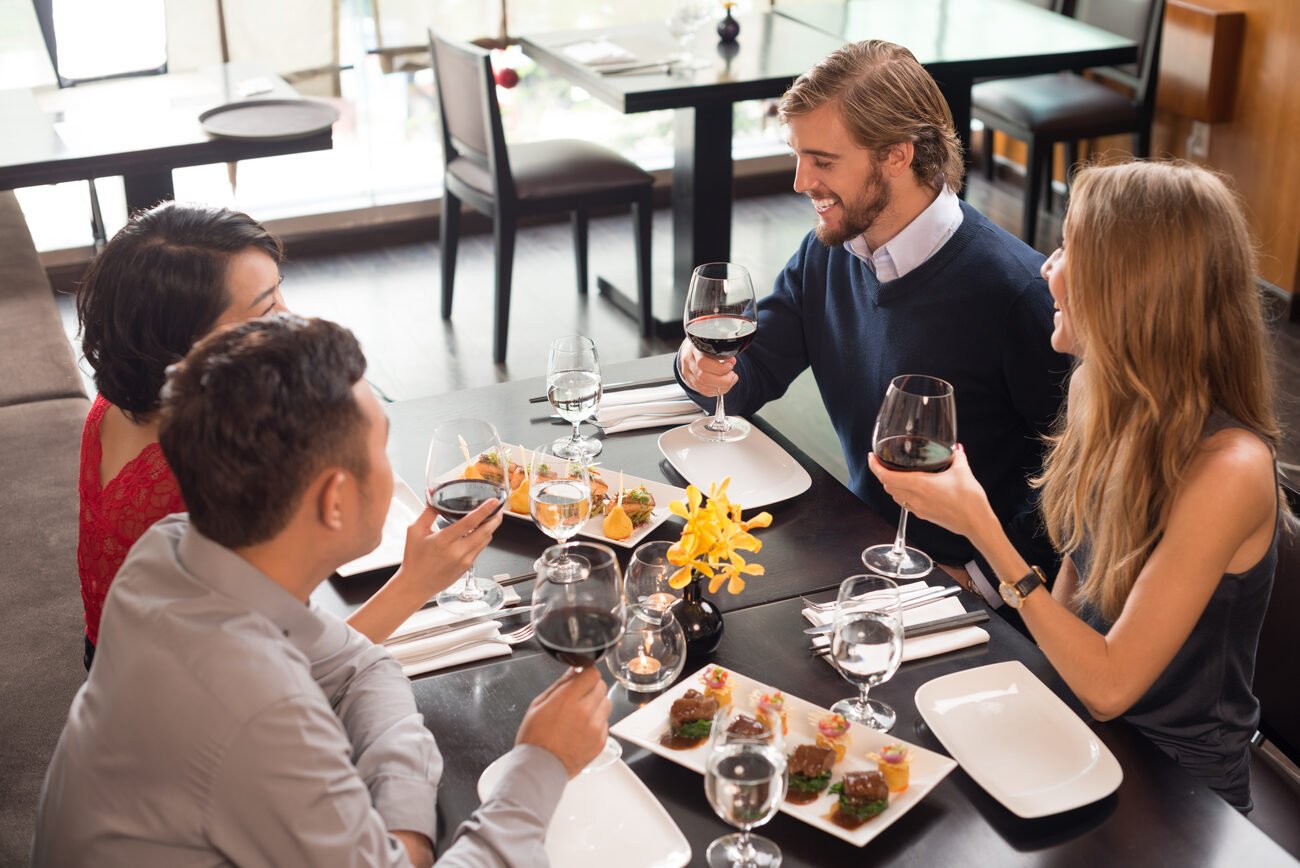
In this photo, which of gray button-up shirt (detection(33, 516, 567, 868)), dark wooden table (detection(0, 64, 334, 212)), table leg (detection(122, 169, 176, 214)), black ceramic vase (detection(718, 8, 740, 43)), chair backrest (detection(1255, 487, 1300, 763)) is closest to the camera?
gray button-up shirt (detection(33, 516, 567, 868))

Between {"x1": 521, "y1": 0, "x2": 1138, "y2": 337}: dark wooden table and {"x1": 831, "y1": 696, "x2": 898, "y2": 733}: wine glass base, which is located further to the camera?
{"x1": 521, "y1": 0, "x2": 1138, "y2": 337}: dark wooden table

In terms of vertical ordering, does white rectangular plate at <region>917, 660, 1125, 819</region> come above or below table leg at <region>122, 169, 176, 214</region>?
below

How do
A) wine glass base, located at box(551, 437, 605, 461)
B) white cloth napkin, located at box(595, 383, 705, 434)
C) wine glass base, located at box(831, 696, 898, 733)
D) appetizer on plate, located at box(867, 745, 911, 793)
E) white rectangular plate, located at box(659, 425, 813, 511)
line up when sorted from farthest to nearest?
white cloth napkin, located at box(595, 383, 705, 434) → wine glass base, located at box(551, 437, 605, 461) → white rectangular plate, located at box(659, 425, 813, 511) → wine glass base, located at box(831, 696, 898, 733) → appetizer on plate, located at box(867, 745, 911, 793)

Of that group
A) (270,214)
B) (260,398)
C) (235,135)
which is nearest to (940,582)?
(260,398)

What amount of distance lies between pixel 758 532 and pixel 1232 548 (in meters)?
0.62

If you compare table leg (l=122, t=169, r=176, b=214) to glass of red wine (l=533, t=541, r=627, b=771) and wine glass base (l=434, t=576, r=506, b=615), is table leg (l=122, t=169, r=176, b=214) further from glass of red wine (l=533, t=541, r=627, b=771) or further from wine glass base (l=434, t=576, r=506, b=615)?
glass of red wine (l=533, t=541, r=627, b=771)

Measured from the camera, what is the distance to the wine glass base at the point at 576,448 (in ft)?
6.64

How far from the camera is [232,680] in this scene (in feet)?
3.62

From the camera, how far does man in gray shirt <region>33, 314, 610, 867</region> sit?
1.10 m

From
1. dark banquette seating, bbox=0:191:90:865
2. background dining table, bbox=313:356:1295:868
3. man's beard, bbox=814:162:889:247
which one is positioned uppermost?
man's beard, bbox=814:162:889:247

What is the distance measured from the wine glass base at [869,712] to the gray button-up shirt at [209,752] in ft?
1.29

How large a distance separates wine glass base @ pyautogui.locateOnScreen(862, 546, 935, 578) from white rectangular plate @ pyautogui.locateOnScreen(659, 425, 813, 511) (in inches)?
7.6

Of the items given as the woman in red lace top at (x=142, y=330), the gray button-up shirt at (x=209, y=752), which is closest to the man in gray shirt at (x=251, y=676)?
the gray button-up shirt at (x=209, y=752)

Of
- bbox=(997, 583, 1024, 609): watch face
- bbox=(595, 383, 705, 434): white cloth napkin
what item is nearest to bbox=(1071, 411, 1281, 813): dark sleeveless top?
bbox=(997, 583, 1024, 609): watch face
